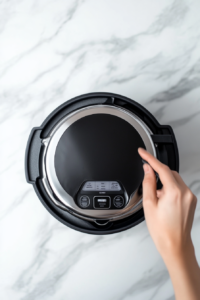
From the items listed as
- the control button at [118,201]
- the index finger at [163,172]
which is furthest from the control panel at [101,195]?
the index finger at [163,172]

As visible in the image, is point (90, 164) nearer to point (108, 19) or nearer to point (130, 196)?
point (130, 196)

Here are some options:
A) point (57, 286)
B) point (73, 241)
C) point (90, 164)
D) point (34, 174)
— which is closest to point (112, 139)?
point (90, 164)

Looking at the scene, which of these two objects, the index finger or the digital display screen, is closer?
the index finger

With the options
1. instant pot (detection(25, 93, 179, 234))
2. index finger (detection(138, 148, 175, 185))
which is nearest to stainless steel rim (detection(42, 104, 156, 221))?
instant pot (detection(25, 93, 179, 234))

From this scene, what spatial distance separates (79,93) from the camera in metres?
0.68

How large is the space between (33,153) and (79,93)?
22 cm

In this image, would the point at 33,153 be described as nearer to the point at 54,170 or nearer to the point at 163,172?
the point at 54,170

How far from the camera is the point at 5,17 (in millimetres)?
699

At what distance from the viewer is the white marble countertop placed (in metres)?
0.68

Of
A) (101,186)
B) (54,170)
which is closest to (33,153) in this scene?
(54,170)

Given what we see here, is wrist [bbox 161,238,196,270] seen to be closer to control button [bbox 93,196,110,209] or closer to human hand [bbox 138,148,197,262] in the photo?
human hand [bbox 138,148,197,262]

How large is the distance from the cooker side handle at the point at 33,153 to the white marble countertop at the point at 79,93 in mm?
104

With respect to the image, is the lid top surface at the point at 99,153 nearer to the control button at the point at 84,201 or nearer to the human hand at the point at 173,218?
the control button at the point at 84,201

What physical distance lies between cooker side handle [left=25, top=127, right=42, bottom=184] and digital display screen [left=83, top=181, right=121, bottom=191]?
0.13m
